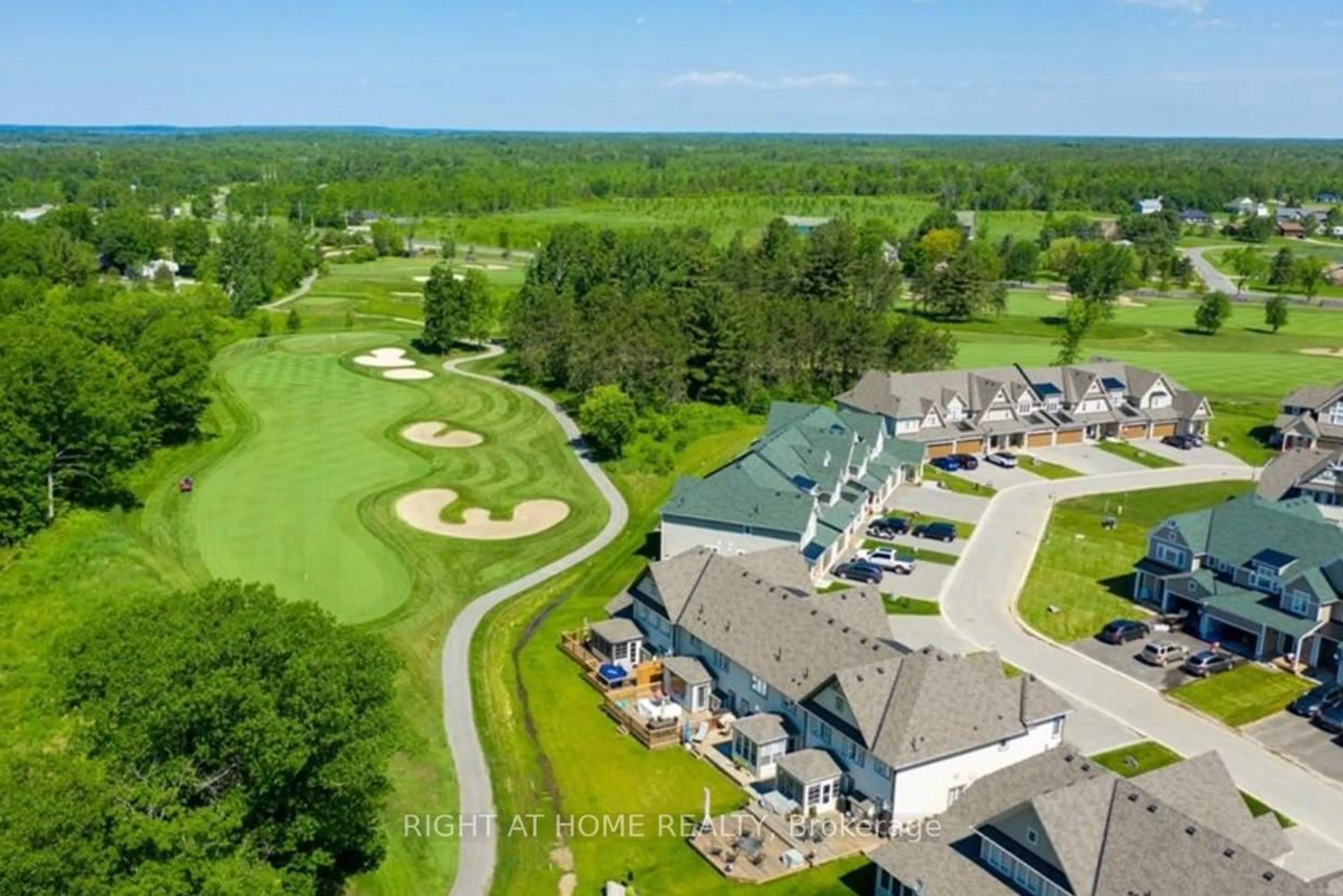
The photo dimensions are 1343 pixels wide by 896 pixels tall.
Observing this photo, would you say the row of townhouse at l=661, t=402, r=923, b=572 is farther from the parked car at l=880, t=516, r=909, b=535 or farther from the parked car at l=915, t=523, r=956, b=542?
the parked car at l=915, t=523, r=956, b=542

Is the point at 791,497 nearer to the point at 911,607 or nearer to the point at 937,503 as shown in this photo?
the point at 911,607

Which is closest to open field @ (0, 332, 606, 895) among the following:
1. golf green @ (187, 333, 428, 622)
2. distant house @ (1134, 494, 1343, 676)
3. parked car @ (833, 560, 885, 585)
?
golf green @ (187, 333, 428, 622)

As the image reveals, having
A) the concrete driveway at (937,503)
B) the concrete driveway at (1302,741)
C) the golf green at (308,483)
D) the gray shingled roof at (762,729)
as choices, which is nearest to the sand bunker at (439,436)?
the golf green at (308,483)

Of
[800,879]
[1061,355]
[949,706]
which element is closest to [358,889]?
[800,879]

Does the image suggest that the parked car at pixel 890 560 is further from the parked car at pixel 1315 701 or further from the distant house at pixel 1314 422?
the distant house at pixel 1314 422

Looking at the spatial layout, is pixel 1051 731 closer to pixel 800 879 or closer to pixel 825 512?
pixel 800 879
